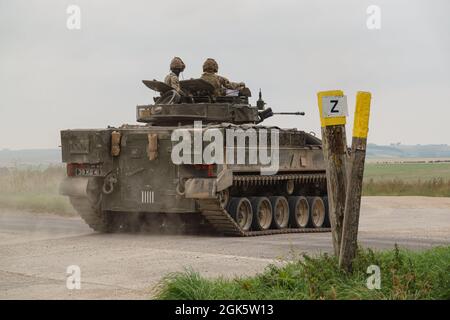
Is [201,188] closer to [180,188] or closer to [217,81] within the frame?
[180,188]

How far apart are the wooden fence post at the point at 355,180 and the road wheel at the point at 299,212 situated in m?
9.59

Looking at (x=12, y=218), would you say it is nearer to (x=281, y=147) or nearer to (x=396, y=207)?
(x=281, y=147)

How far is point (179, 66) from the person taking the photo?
19.3m

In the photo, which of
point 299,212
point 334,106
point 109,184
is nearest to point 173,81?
point 109,184

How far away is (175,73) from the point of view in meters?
19.4

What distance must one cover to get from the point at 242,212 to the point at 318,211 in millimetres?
2840

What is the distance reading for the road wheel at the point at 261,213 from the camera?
18250mm

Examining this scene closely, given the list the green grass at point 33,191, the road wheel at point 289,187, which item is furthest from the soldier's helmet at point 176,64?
the green grass at point 33,191

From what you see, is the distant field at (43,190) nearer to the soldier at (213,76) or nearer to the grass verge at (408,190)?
the grass verge at (408,190)

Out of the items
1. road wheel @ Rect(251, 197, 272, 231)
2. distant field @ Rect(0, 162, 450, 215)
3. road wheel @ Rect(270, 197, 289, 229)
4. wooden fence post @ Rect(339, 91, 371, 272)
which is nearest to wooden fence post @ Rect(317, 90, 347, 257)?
wooden fence post @ Rect(339, 91, 371, 272)

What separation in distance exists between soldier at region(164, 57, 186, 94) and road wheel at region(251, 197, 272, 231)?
265 centimetres

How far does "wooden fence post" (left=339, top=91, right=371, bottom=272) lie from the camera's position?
9.66 metres

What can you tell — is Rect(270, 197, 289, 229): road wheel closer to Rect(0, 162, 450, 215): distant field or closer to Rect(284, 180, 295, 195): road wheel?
Rect(284, 180, 295, 195): road wheel
